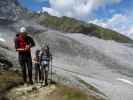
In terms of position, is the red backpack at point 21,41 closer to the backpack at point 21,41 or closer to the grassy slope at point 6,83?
the backpack at point 21,41

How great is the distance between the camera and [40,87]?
2477cm

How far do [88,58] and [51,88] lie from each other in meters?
93.2

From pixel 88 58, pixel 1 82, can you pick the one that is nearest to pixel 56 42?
pixel 88 58

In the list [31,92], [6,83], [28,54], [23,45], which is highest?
[23,45]

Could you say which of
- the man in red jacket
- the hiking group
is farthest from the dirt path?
the man in red jacket

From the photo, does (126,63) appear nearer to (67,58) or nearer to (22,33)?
(67,58)

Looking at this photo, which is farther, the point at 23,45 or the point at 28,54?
the point at 28,54

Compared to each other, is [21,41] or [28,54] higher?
[21,41]

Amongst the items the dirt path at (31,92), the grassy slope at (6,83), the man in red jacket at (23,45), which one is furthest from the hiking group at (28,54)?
the grassy slope at (6,83)

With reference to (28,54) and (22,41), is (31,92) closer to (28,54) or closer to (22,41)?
(28,54)

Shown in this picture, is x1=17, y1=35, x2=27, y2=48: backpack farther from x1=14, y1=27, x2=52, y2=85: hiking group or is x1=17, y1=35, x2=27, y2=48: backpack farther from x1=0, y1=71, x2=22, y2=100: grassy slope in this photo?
x1=0, y1=71, x2=22, y2=100: grassy slope

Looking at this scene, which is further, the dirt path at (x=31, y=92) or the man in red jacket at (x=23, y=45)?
the man in red jacket at (x=23, y=45)

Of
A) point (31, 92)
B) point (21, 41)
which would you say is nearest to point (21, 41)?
point (21, 41)

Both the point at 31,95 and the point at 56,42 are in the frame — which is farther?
the point at 56,42
